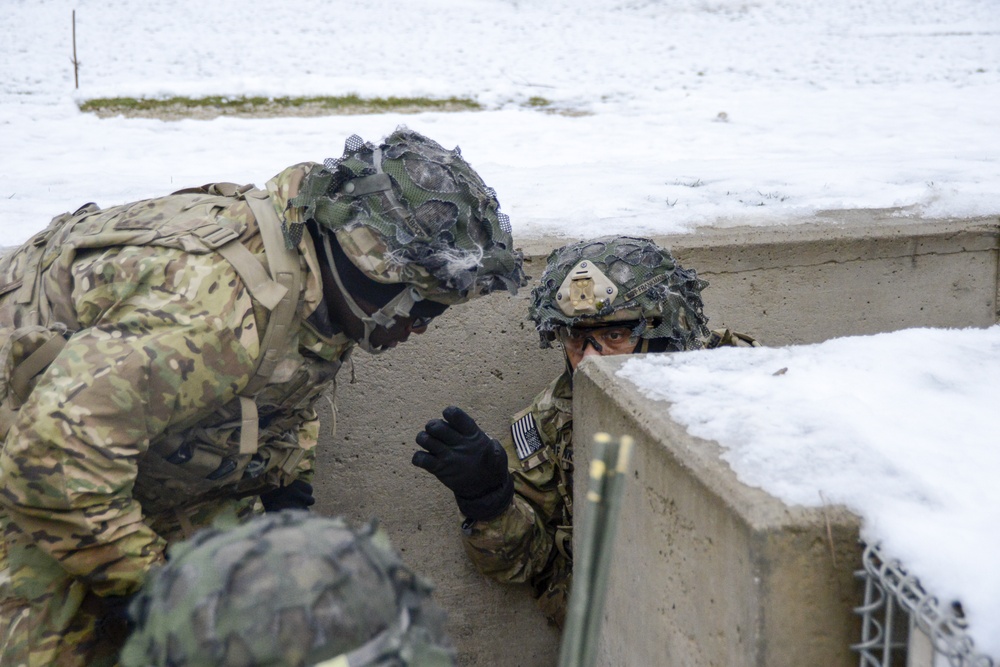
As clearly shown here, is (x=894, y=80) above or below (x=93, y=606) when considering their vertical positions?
above

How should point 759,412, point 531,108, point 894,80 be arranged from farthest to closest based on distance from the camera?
point 894,80 < point 531,108 < point 759,412

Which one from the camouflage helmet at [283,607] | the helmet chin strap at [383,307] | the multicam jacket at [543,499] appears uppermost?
the helmet chin strap at [383,307]

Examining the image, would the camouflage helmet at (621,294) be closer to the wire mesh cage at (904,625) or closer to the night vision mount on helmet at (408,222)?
the night vision mount on helmet at (408,222)

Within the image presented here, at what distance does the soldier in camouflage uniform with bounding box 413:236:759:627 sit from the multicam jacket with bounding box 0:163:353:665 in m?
0.93

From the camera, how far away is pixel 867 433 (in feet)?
5.95

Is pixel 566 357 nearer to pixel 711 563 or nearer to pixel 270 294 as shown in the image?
pixel 270 294

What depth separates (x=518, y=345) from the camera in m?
3.73

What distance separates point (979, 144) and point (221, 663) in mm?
6019

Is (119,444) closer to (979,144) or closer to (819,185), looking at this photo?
(819,185)

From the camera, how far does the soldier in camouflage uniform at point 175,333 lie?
2.03 metres

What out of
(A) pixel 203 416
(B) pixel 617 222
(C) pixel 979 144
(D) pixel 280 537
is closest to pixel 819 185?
(B) pixel 617 222

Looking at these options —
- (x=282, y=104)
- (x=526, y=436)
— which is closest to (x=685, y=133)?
(x=282, y=104)

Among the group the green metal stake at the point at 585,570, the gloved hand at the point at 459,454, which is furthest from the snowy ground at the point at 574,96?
the green metal stake at the point at 585,570

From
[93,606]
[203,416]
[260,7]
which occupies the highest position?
[260,7]
